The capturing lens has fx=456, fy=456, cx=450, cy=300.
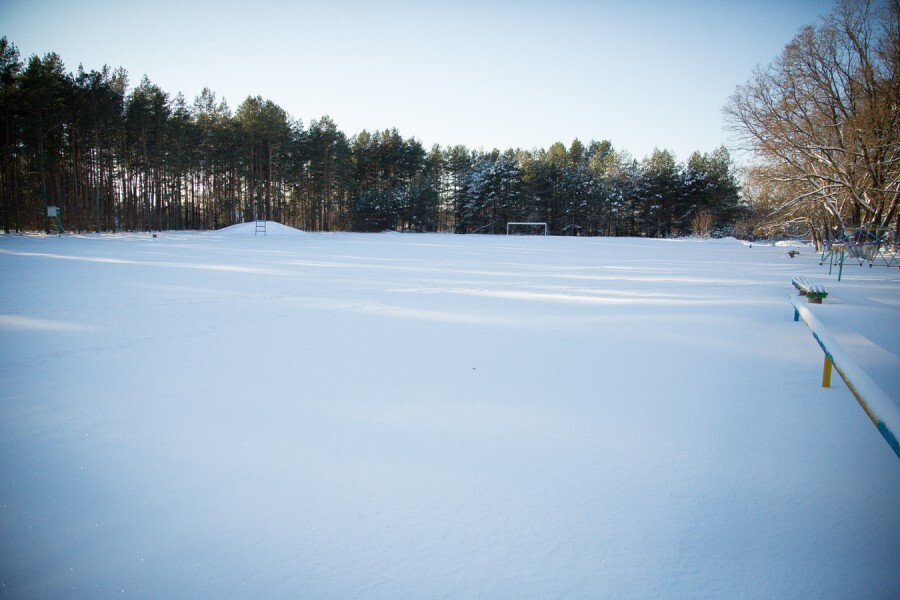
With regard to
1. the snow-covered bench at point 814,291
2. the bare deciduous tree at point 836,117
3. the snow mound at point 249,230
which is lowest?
the snow-covered bench at point 814,291

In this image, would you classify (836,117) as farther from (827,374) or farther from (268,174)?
(268,174)

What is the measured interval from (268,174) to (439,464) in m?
50.0

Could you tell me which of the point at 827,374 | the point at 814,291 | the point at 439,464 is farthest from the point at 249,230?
the point at 827,374

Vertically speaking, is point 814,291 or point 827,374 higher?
point 814,291

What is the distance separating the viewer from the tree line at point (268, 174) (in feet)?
108

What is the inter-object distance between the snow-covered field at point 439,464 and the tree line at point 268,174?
118 ft

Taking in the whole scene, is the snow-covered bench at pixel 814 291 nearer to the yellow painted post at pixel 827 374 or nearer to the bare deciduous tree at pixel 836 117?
the yellow painted post at pixel 827 374

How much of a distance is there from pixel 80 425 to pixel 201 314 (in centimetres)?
358

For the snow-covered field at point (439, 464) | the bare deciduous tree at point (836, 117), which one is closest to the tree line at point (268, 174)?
the bare deciduous tree at point (836, 117)

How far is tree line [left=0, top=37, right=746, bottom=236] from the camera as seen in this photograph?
3278cm

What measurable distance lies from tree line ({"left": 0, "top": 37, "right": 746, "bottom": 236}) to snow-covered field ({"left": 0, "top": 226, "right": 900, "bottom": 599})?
35815 millimetres

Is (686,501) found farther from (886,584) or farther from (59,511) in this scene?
(59,511)

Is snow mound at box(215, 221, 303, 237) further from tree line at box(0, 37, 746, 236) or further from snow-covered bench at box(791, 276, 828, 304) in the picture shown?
snow-covered bench at box(791, 276, 828, 304)

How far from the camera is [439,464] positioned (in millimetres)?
2377
